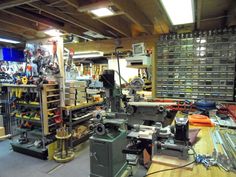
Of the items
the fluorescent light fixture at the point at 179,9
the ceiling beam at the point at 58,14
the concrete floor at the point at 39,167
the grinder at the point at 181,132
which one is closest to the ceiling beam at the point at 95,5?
the ceiling beam at the point at 58,14

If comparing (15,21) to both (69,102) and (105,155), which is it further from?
(105,155)

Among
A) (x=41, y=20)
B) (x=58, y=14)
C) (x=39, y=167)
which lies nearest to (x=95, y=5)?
(x=58, y=14)

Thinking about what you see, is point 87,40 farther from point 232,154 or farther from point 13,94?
point 232,154

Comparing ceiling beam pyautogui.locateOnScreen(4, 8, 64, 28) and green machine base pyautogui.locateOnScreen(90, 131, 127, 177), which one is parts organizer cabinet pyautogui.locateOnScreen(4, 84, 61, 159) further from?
green machine base pyautogui.locateOnScreen(90, 131, 127, 177)

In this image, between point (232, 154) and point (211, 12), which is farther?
point (211, 12)

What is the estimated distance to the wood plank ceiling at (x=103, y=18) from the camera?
8.16 feet

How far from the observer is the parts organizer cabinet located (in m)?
3.38

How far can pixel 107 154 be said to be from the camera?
251cm

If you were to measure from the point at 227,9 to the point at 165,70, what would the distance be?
58.4 inches

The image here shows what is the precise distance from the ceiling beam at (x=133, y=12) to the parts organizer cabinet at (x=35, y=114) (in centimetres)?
199

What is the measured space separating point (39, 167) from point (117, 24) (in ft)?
10.2

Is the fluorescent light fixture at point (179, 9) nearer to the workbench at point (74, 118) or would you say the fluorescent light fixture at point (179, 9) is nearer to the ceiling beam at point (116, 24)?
the ceiling beam at point (116, 24)

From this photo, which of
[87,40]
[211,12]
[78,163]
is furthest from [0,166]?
[211,12]

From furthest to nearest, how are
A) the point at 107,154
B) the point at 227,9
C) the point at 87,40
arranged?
the point at 87,40
the point at 227,9
the point at 107,154
